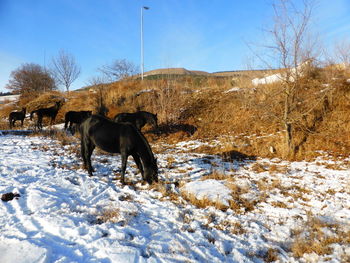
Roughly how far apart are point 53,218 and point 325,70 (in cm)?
1403

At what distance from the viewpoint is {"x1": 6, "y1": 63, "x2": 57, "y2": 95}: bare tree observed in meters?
31.7

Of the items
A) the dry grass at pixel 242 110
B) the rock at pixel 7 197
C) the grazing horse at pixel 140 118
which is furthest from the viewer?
the grazing horse at pixel 140 118

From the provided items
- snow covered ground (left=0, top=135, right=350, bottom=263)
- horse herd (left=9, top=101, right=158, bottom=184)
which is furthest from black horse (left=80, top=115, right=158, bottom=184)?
snow covered ground (left=0, top=135, right=350, bottom=263)

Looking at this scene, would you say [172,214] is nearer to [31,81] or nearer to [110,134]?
[110,134]

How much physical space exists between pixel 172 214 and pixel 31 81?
123 ft

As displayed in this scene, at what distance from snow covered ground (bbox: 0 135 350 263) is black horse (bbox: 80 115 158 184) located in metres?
0.44

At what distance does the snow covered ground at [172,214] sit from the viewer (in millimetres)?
2651

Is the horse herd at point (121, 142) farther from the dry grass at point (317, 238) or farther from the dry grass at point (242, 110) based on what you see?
the dry grass at point (242, 110)

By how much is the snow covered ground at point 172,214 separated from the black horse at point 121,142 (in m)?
0.44

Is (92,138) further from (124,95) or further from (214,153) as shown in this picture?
(124,95)

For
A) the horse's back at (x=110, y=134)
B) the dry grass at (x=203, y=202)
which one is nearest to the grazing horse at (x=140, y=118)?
the horse's back at (x=110, y=134)

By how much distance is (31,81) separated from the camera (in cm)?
3206

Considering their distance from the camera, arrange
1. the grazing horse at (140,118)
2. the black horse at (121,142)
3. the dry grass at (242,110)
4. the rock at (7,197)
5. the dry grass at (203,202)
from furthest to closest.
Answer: the grazing horse at (140,118), the dry grass at (242,110), the black horse at (121,142), the dry grass at (203,202), the rock at (7,197)

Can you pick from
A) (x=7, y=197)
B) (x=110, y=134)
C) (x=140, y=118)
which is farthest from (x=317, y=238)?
(x=140, y=118)
